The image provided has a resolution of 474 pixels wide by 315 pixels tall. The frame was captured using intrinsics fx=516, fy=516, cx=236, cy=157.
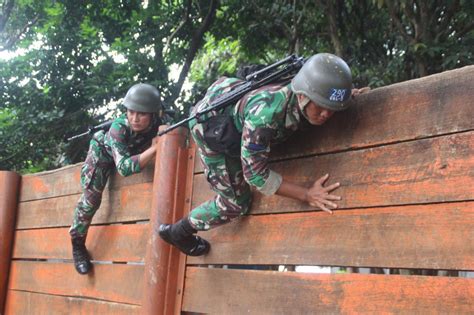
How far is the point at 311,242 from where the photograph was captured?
252cm

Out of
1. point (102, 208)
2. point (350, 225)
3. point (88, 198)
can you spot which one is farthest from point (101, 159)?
point (350, 225)

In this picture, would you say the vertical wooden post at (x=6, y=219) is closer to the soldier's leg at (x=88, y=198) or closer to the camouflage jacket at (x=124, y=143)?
the soldier's leg at (x=88, y=198)

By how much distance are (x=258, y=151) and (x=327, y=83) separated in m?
0.45

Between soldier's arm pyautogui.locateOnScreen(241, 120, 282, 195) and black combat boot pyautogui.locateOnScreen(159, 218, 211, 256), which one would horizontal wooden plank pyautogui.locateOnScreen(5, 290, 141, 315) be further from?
soldier's arm pyautogui.locateOnScreen(241, 120, 282, 195)

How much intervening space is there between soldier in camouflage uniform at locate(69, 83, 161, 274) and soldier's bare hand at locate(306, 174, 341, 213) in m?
1.50

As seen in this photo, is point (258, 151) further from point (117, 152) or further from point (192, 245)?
point (117, 152)

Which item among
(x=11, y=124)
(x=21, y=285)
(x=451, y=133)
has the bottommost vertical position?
(x=21, y=285)

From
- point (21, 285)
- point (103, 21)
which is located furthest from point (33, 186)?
point (103, 21)

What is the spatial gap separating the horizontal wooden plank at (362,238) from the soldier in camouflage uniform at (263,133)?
126mm

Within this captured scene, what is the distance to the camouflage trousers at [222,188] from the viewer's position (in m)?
2.80

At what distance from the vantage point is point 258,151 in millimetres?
2406

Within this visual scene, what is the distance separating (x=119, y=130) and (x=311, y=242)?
74.4 inches

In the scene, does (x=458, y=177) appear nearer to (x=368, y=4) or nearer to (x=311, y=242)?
(x=311, y=242)

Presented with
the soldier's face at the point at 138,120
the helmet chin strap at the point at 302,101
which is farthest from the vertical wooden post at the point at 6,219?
the helmet chin strap at the point at 302,101
